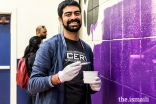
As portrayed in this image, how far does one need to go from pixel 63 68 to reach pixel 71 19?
1.02 feet

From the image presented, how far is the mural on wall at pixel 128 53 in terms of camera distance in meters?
1.15

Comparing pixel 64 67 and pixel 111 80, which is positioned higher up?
pixel 64 67

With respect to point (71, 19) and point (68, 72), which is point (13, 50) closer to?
point (71, 19)

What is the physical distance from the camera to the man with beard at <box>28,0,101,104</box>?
1.45 meters

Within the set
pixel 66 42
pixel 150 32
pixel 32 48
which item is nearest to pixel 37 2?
pixel 32 48

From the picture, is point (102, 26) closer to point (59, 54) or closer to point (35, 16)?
point (59, 54)

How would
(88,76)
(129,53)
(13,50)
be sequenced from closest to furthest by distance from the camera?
1. (129,53)
2. (88,76)
3. (13,50)

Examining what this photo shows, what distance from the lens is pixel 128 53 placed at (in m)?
1.40

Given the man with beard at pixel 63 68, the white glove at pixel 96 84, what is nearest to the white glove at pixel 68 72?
the man with beard at pixel 63 68

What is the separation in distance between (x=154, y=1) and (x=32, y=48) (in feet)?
7.78

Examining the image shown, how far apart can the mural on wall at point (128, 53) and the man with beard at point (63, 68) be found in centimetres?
17

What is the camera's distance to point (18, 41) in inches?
155

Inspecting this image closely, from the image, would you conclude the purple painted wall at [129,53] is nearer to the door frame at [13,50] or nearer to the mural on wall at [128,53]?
the mural on wall at [128,53]

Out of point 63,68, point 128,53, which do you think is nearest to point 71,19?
point 63,68
